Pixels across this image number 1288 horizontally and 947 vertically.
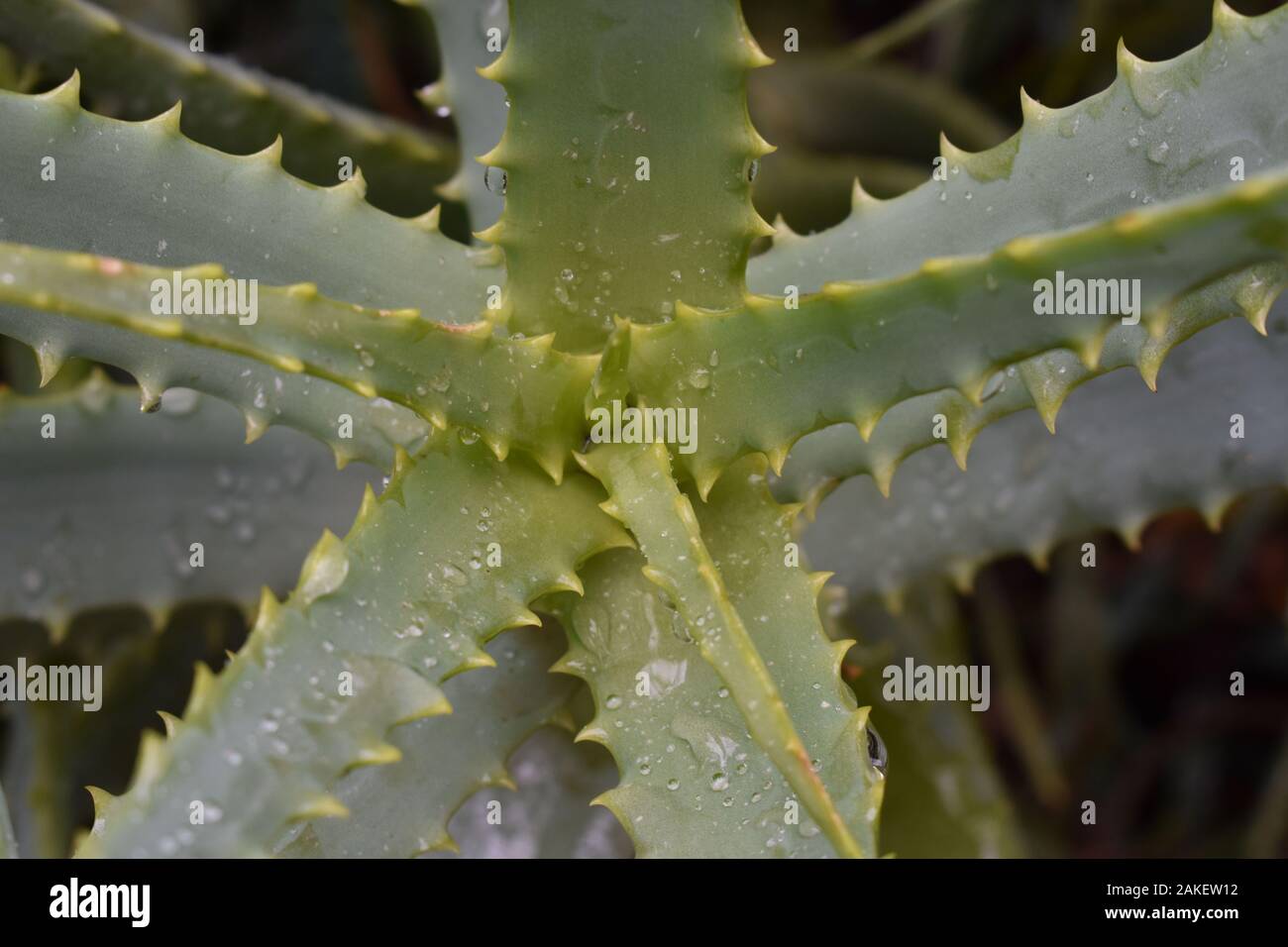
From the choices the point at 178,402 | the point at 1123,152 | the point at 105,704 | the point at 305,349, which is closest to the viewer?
the point at 305,349

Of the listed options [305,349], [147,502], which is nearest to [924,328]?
[305,349]

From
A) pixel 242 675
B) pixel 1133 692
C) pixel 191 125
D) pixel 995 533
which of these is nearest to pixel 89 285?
pixel 242 675

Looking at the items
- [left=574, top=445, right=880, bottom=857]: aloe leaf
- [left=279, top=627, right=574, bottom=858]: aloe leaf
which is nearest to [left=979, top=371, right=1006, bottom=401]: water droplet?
[left=574, top=445, right=880, bottom=857]: aloe leaf

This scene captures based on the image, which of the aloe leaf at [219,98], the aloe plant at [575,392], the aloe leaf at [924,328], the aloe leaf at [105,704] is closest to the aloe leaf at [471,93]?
the aloe plant at [575,392]

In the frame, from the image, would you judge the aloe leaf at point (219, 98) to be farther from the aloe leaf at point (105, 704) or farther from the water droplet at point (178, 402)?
the aloe leaf at point (105, 704)

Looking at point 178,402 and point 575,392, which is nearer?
point 575,392

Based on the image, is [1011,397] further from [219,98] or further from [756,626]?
[219,98]
